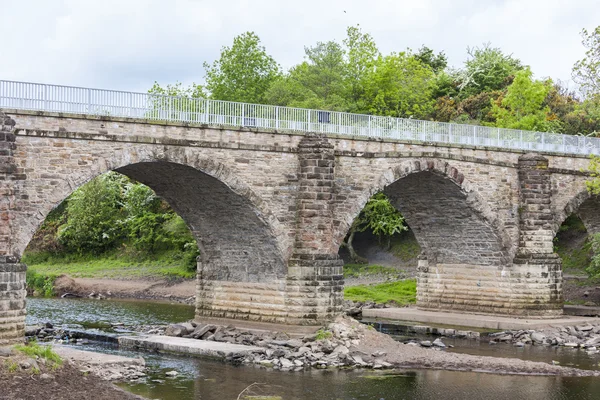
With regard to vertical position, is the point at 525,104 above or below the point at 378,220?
above

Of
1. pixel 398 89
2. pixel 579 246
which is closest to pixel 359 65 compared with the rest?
pixel 398 89

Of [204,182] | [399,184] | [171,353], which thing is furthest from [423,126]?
[171,353]

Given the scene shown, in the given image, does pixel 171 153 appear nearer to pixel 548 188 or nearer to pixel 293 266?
pixel 293 266

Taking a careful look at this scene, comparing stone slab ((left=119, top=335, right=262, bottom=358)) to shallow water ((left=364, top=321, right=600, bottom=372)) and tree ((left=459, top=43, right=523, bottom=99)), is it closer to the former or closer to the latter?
shallow water ((left=364, top=321, right=600, bottom=372))

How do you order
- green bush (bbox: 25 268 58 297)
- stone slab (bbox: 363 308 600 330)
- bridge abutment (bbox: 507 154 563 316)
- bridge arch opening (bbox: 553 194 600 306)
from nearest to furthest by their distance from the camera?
stone slab (bbox: 363 308 600 330)
bridge abutment (bbox: 507 154 563 316)
bridge arch opening (bbox: 553 194 600 306)
green bush (bbox: 25 268 58 297)

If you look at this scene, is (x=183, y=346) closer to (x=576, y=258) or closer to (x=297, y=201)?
(x=297, y=201)

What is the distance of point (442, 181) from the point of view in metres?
39.2

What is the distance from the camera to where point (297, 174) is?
33.6 metres

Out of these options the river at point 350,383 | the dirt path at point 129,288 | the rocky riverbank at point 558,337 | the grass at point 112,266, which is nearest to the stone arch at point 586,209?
the rocky riverbank at point 558,337

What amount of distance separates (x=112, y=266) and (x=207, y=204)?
30.5 metres

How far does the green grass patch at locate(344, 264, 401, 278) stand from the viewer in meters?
56.1

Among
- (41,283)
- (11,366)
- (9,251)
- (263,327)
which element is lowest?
(11,366)

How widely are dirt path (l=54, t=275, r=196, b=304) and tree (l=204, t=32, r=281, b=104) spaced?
13.1m

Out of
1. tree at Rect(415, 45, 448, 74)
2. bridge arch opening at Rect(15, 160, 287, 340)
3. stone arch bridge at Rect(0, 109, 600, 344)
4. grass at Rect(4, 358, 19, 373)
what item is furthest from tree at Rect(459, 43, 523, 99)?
grass at Rect(4, 358, 19, 373)
